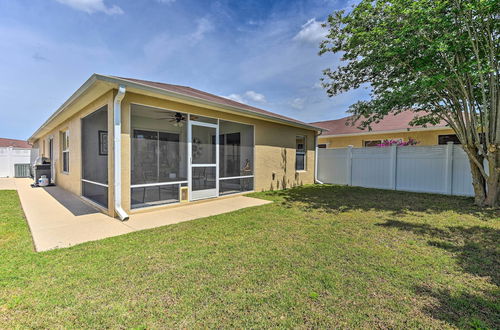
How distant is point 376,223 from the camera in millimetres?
4551

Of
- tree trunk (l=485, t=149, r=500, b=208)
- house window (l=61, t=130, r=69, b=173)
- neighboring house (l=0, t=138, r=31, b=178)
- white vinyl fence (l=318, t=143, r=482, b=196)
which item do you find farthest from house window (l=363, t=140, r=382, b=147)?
neighboring house (l=0, t=138, r=31, b=178)

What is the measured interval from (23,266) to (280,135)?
26.2 ft

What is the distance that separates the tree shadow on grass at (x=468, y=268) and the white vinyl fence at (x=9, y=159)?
19888 mm

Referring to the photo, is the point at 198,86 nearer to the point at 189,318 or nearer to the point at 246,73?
the point at 246,73

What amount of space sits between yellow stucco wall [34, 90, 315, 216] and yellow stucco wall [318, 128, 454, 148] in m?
4.93

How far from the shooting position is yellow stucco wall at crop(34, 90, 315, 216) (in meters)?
4.94

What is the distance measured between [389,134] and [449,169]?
563 cm

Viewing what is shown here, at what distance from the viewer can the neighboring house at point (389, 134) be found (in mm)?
11578

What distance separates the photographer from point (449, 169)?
25.8 feet

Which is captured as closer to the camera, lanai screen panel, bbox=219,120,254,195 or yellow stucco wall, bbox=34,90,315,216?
yellow stucco wall, bbox=34,90,315,216

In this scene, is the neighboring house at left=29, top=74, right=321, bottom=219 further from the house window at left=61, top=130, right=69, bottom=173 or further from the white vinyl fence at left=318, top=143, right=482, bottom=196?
the white vinyl fence at left=318, top=143, right=482, bottom=196

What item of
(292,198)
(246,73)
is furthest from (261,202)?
(246,73)

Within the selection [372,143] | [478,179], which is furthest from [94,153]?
[372,143]

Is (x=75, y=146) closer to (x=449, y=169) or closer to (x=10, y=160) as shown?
(x=10, y=160)
